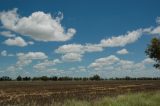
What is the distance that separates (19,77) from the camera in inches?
7446

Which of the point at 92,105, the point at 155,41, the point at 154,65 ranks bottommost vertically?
the point at 92,105

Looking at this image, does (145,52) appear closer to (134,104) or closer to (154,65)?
(154,65)

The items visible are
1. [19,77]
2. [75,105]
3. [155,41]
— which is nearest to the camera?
[75,105]

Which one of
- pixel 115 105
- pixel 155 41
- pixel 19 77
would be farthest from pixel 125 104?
pixel 19 77

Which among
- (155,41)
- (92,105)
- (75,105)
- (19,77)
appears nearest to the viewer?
(75,105)

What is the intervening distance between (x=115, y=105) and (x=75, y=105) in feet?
7.45

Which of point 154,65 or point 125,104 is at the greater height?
point 154,65

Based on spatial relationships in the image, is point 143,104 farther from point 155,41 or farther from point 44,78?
point 44,78

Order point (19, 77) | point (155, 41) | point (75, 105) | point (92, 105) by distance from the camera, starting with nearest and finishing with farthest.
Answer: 1. point (75, 105)
2. point (92, 105)
3. point (155, 41)
4. point (19, 77)

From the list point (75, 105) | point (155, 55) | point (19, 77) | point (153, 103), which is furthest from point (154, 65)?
point (19, 77)

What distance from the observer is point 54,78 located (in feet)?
647

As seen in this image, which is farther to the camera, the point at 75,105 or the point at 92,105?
the point at 92,105

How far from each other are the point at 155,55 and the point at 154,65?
223cm

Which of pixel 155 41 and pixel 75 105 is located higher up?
pixel 155 41
